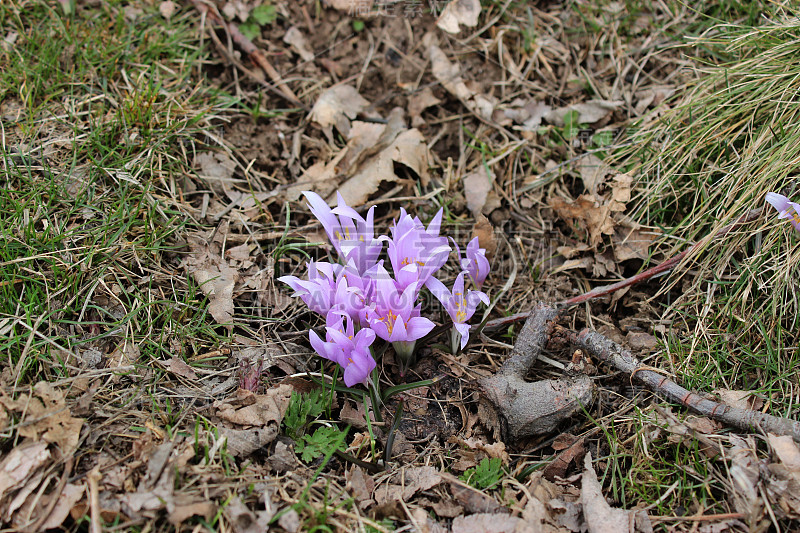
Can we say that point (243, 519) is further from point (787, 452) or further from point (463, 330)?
point (787, 452)

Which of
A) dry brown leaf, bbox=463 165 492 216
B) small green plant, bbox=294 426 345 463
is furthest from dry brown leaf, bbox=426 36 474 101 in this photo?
small green plant, bbox=294 426 345 463

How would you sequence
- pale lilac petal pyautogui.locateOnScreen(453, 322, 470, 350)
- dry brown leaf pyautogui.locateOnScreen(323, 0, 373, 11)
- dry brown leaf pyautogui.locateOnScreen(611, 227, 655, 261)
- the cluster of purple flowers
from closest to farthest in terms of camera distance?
A: the cluster of purple flowers
pale lilac petal pyautogui.locateOnScreen(453, 322, 470, 350)
dry brown leaf pyautogui.locateOnScreen(611, 227, 655, 261)
dry brown leaf pyautogui.locateOnScreen(323, 0, 373, 11)

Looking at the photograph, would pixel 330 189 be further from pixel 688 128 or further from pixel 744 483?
pixel 744 483

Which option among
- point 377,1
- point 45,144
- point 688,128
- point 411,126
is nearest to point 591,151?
point 688,128

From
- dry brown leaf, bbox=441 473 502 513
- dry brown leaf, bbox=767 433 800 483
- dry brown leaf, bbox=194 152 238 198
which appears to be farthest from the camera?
dry brown leaf, bbox=194 152 238 198

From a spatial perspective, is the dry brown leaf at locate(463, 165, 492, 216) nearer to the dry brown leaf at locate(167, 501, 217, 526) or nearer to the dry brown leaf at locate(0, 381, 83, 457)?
the dry brown leaf at locate(167, 501, 217, 526)

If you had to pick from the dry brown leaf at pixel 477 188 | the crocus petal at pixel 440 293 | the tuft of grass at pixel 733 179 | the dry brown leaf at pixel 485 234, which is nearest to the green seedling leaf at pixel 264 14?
the dry brown leaf at pixel 477 188

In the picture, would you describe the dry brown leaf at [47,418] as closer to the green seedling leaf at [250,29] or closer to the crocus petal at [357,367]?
the crocus petal at [357,367]

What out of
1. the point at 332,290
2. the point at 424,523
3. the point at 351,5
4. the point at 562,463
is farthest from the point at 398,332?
the point at 351,5
